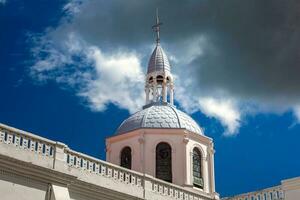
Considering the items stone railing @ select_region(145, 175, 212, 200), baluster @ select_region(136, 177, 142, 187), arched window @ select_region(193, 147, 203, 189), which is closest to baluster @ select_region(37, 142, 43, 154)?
baluster @ select_region(136, 177, 142, 187)

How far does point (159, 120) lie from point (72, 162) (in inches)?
409

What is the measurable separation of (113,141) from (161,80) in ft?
16.3

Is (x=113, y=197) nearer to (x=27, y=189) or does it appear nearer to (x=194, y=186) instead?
(x=27, y=189)

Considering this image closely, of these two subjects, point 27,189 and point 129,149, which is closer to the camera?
point 27,189

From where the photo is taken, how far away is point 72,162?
65.8 feet

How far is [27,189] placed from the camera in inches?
722

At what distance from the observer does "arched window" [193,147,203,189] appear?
96.4ft

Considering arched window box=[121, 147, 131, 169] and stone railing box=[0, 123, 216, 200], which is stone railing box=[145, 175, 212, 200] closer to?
stone railing box=[0, 123, 216, 200]

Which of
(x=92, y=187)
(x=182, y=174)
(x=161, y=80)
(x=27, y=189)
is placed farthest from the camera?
(x=161, y=80)

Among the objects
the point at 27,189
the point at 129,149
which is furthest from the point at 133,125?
the point at 27,189

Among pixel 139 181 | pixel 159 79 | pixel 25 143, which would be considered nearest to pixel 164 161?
pixel 159 79

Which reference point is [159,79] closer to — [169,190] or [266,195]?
[169,190]

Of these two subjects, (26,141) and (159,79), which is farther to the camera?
A: (159,79)

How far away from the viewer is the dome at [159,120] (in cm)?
2975
